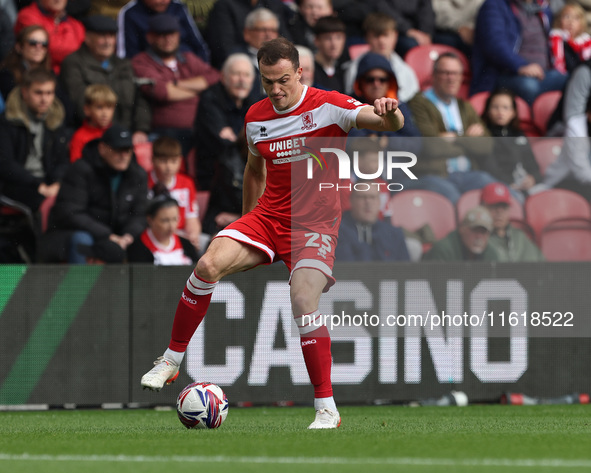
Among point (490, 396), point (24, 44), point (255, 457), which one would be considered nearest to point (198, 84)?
point (24, 44)

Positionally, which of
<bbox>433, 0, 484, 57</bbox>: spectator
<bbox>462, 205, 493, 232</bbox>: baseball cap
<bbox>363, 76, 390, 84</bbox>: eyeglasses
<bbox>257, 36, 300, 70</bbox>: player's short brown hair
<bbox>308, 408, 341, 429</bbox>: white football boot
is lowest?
<bbox>308, 408, 341, 429</bbox>: white football boot

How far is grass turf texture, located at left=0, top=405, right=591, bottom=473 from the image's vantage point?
4324 millimetres

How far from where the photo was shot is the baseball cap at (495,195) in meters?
8.95

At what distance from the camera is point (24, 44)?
1009cm

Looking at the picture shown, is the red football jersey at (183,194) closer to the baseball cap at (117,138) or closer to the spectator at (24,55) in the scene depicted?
the baseball cap at (117,138)

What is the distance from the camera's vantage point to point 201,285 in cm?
639

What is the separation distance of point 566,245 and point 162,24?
4.56 meters

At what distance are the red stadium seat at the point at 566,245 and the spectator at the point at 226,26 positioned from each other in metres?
3.78

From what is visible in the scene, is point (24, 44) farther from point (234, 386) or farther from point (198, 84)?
point (234, 386)

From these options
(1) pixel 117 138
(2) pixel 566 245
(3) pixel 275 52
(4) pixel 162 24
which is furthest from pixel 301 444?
(4) pixel 162 24

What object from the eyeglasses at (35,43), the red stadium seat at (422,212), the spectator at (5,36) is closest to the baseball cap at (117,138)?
the eyeglasses at (35,43)

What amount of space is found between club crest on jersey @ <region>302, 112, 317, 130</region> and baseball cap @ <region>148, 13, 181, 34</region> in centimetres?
450

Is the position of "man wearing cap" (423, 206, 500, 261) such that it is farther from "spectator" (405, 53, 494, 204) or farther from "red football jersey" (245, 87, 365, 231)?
"red football jersey" (245, 87, 365, 231)

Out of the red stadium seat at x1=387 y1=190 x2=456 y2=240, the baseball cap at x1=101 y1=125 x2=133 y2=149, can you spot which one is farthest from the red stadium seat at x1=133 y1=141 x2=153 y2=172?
the red stadium seat at x1=387 y1=190 x2=456 y2=240
